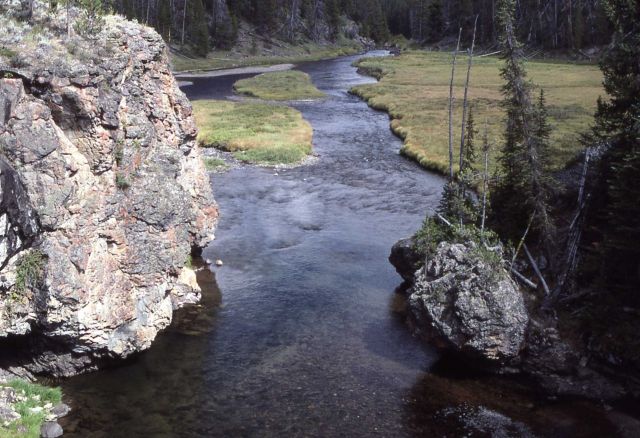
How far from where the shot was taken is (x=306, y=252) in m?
39.8

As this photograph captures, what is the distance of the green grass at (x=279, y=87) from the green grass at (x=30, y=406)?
280 feet

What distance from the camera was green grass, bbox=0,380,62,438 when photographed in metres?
20.3

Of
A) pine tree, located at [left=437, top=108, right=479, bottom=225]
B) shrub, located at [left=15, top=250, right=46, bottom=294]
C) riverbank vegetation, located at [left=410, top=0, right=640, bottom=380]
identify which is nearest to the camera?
shrub, located at [left=15, top=250, right=46, bottom=294]

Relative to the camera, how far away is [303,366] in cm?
2709

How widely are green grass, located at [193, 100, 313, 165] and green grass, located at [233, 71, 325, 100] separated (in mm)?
13874

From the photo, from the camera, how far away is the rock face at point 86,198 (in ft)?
72.9

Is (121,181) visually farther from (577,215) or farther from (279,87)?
(279,87)

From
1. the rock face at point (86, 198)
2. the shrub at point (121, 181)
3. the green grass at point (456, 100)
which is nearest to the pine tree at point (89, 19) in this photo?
the rock face at point (86, 198)

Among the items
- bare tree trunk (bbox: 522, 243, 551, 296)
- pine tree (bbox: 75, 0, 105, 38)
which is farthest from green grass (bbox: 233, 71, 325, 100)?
pine tree (bbox: 75, 0, 105, 38)

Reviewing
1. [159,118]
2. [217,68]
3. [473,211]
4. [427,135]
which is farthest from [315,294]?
[217,68]

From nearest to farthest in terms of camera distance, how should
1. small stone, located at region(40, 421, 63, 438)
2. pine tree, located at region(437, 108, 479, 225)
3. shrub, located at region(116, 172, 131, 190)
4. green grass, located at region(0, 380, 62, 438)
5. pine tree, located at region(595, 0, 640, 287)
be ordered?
green grass, located at region(0, 380, 62, 438) < small stone, located at region(40, 421, 63, 438) < pine tree, located at region(595, 0, 640, 287) < shrub, located at region(116, 172, 131, 190) < pine tree, located at region(437, 108, 479, 225)

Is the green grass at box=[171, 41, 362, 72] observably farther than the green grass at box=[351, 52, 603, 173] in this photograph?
Yes

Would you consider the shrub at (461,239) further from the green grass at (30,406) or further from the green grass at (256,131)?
the green grass at (256,131)

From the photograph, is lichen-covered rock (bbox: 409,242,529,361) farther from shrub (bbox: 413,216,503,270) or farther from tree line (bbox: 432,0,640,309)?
tree line (bbox: 432,0,640,309)
